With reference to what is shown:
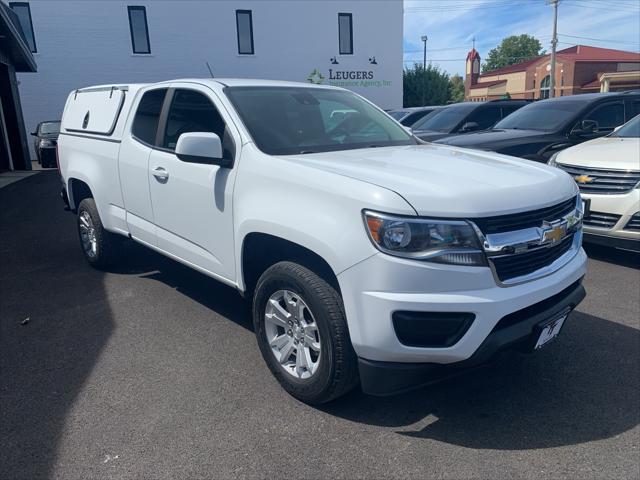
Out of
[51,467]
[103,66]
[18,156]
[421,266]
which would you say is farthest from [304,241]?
[103,66]

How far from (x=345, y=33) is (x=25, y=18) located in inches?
637

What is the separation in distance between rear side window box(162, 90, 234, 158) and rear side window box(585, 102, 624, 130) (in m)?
6.20

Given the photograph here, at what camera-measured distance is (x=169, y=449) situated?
272cm

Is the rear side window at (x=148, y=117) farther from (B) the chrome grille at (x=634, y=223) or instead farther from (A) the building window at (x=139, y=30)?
(A) the building window at (x=139, y=30)

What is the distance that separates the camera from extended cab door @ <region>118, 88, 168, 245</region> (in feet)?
14.4

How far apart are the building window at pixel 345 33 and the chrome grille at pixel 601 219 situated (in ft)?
87.7

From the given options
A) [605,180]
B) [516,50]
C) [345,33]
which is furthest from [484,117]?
[516,50]

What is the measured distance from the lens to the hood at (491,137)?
727cm

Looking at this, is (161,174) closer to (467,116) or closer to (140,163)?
(140,163)

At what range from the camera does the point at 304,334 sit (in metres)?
3.00

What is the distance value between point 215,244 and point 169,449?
138cm

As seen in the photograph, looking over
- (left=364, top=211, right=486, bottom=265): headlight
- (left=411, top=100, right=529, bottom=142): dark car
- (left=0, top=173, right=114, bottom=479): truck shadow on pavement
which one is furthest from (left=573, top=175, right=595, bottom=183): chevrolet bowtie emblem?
(left=411, top=100, right=529, bottom=142): dark car

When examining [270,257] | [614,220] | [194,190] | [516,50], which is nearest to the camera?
[270,257]

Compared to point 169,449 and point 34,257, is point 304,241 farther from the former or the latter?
point 34,257
